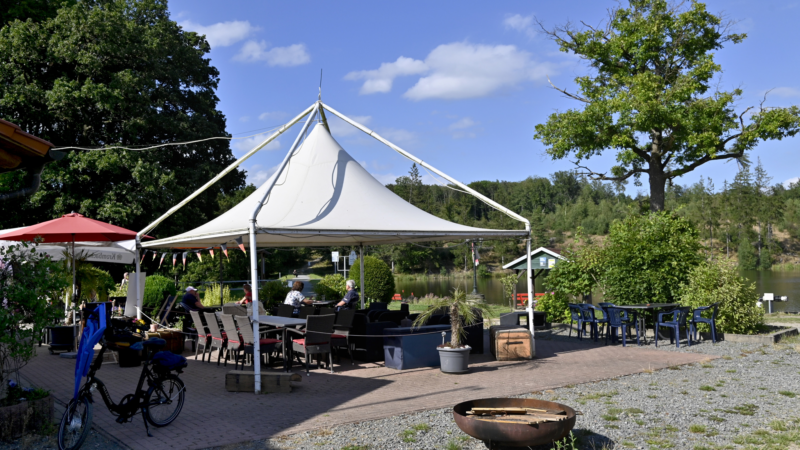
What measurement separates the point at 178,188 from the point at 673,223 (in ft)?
50.8

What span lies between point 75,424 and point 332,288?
1359cm

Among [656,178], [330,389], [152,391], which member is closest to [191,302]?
[330,389]

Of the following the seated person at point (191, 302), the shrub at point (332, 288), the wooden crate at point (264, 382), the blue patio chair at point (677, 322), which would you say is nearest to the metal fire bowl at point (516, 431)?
the wooden crate at point (264, 382)

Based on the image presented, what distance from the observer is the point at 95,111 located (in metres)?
20.5

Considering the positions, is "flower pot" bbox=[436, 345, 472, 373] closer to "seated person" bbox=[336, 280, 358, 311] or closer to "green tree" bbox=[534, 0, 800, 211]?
"seated person" bbox=[336, 280, 358, 311]

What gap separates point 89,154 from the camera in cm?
1967

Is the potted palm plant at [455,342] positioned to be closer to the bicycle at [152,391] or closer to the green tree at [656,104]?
the bicycle at [152,391]

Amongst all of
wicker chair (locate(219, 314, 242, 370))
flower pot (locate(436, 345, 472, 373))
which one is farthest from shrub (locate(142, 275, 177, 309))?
flower pot (locate(436, 345, 472, 373))

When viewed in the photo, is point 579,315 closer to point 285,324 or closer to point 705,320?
point 705,320

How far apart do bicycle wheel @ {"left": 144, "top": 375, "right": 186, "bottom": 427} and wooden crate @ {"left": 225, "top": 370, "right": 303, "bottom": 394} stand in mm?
1502

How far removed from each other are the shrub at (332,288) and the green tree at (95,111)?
20.1 ft

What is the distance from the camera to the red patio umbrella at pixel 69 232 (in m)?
9.61

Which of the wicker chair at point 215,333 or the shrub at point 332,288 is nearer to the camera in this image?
the wicker chair at point 215,333

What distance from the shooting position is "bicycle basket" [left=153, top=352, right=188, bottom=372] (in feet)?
18.5
